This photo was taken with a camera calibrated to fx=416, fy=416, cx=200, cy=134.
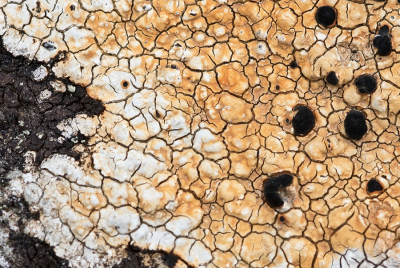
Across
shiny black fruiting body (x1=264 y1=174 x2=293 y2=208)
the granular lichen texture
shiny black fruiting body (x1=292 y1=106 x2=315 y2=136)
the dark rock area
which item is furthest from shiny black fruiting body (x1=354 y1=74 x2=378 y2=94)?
the dark rock area

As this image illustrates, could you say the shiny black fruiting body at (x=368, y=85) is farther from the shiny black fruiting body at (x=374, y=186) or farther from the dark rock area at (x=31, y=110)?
the dark rock area at (x=31, y=110)

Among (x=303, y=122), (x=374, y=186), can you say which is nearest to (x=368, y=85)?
(x=303, y=122)

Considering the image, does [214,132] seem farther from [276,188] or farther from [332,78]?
[332,78]

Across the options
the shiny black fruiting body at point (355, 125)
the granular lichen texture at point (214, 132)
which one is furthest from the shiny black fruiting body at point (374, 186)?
the shiny black fruiting body at point (355, 125)

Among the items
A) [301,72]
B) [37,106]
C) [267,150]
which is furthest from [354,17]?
[37,106]

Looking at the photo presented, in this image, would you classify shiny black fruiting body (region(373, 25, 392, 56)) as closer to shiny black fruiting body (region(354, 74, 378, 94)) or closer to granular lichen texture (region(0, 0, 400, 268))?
granular lichen texture (region(0, 0, 400, 268))

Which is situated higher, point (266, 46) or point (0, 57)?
point (266, 46)

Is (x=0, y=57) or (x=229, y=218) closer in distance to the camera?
(x=229, y=218)

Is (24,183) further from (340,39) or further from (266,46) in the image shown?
(340,39)
